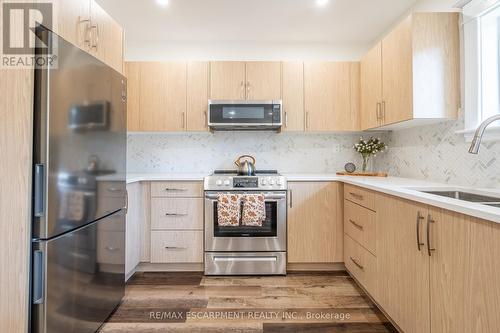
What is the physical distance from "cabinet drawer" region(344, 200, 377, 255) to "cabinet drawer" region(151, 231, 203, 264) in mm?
1375

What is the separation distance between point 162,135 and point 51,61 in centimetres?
196

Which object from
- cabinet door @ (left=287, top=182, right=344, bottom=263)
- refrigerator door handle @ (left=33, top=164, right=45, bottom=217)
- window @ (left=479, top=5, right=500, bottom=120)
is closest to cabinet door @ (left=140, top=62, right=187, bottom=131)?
cabinet door @ (left=287, top=182, right=344, bottom=263)

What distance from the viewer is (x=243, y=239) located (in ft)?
8.16

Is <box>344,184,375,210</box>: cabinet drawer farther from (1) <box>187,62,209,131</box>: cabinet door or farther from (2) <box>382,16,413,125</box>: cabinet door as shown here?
(1) <box>187,62,209,131</box>: cabinet door

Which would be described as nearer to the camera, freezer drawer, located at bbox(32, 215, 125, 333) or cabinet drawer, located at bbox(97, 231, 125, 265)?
freezer drawer, located at bbox(32, 215, 125, 333)

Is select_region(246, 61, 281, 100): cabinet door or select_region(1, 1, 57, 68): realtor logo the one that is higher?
select_region(246, 61, 281, 100): cabinet door

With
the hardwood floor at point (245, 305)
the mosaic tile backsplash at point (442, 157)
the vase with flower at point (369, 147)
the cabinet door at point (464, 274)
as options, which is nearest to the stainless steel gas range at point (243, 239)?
the hardwood floor at point (245, 305)

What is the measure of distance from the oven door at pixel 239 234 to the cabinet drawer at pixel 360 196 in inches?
22.7

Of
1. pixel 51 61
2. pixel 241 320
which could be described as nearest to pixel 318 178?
pixel 241 320

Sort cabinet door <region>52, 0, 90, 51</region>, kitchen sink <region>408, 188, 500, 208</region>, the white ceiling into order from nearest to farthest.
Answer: cabinet door <region>52, 0, 90, 51</region>, kitchen sink <region>408, 188, 500, 208</region>, the white ceiling

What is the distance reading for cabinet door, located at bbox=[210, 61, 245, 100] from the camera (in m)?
2.80

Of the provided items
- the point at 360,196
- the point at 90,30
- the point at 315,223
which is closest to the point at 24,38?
the point at 90,30

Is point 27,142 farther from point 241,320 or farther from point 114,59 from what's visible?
point 241,320

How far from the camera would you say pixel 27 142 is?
115 centimetres
